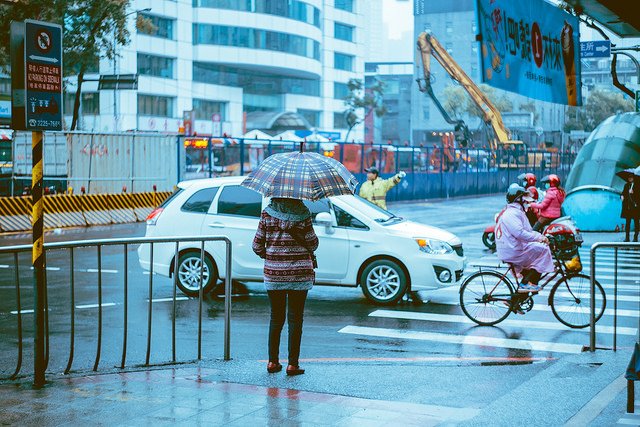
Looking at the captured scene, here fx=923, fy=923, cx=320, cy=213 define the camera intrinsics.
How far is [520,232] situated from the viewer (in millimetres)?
11203

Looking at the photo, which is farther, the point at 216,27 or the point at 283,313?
the point at 216,27

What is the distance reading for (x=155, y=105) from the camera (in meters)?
69.0

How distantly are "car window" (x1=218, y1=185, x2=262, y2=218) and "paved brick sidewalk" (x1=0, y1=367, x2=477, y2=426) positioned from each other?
240 inches

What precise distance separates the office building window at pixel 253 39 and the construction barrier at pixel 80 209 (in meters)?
43.7

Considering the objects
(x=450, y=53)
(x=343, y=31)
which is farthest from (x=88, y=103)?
(x=450, y=53)

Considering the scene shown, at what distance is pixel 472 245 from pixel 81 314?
479 inches

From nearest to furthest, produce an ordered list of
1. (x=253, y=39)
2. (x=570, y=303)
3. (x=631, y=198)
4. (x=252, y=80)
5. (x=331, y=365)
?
(x=331, y=365) → (x=570, y=303) → (x=631, y=198) → (x=253, y=39) → (x=252, y=80)

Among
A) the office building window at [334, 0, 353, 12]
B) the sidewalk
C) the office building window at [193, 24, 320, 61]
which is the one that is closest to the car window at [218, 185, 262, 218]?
the sidewalk

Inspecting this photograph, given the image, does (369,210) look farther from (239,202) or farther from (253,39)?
(253,39)

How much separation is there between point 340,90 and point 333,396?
283ft

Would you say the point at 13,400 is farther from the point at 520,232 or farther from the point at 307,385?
the point at 520,232

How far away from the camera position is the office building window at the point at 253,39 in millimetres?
72562

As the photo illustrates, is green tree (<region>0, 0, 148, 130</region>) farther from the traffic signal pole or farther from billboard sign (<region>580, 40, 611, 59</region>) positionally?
the traffic signal pole

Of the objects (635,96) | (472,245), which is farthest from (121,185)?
(635,96)
